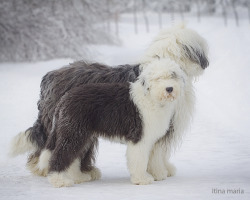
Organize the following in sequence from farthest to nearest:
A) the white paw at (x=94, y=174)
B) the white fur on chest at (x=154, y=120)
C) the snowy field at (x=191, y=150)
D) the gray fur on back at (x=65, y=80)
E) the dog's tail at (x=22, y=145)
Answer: the dog's tail at (x=22, y=145)
the white paw at (x=94, y=174)
the gray fur on back at (x=65, y=80)
the white fur on chest at (x=154, y=120)
the snowy field at (x=191, y=150)

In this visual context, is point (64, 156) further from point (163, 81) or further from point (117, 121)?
point (163, 81)

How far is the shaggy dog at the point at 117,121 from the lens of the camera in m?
5.53

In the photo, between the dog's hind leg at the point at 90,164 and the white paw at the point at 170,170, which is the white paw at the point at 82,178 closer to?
the dog's hind leg at the point at 90,164

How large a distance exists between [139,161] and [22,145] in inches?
66.0

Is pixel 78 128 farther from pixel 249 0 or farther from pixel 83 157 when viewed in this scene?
pixel 249 0

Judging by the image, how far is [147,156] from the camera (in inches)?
221

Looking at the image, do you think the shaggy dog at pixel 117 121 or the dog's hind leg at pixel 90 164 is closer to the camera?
the shaggy dog at pixel 117 121

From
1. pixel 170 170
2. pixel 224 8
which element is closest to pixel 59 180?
pixel 170 170

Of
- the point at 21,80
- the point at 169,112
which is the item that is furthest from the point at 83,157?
the point at 21,80

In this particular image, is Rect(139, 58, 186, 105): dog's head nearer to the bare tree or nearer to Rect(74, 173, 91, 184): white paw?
Rect(74, 173, 91, 184): white paw

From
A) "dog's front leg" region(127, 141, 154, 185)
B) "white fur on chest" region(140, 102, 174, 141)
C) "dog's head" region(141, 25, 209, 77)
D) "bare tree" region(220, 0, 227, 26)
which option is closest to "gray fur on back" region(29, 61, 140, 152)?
"dog's head" region(141, 25, 209, 77)

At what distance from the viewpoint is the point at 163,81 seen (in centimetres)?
534

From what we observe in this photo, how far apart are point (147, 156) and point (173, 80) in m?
0.92

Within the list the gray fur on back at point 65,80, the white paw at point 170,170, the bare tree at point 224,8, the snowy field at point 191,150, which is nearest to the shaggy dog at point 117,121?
the snowy field at point 191,150
